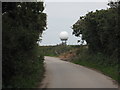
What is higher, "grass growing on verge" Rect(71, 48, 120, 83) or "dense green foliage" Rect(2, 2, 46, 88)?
"dense green foliage" Rect(2, 2, 46, 88)

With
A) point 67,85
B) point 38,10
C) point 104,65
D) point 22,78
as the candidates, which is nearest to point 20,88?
point 22,78

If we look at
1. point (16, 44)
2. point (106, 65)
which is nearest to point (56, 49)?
point (106, 65)

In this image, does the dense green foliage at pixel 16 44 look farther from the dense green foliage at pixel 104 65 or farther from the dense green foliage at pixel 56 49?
the dense green foliage at pixel 56 49

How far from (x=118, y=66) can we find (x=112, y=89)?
27.3ft

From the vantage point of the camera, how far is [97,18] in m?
35.9

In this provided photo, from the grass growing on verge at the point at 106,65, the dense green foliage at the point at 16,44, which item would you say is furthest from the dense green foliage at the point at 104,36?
the dense green foliage at the point at 16,44

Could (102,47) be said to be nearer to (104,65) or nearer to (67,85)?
(104,65)

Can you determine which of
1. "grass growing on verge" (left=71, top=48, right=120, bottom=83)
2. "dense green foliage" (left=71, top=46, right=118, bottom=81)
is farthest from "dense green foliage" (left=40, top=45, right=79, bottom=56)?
"grass growing on verge" (left=71, top=48, right=120, bottom=83)

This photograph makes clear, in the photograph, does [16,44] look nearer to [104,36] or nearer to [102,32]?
[104,36]

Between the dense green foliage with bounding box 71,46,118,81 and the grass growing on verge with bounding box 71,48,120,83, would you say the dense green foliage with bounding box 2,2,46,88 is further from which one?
the dense green foliage with bounding box 71,46,118,81

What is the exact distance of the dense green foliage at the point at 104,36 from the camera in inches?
1013

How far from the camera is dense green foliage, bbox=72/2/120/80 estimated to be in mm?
25719

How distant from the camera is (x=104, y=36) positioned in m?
31.2

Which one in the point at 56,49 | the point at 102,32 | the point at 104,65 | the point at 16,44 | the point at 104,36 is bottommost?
the point at 56,49
